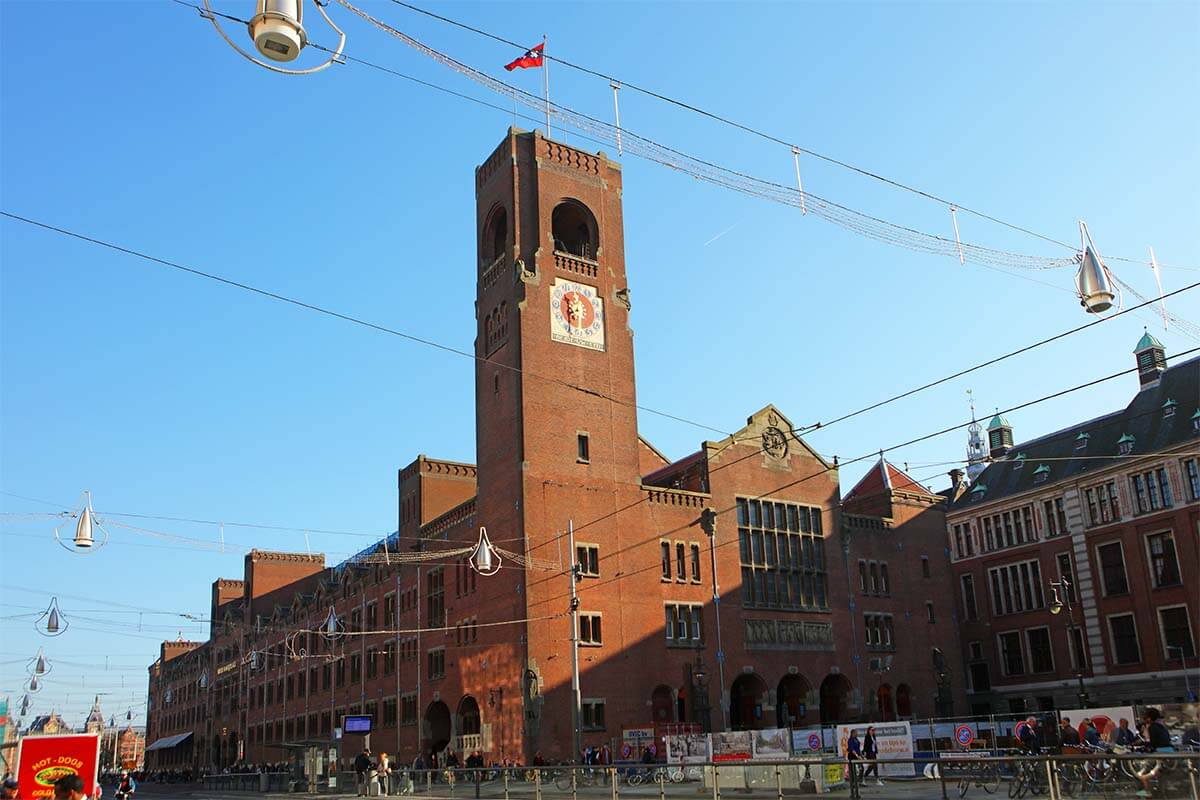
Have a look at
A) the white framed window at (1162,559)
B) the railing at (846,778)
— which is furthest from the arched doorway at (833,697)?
the railing at (846,778)

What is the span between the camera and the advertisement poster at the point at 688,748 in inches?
1479

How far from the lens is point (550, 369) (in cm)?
5066

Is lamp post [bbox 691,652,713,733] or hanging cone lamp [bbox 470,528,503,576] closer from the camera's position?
hanging cone lamp [bbox 470,528,503,576]

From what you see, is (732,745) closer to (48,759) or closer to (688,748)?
(688,748)

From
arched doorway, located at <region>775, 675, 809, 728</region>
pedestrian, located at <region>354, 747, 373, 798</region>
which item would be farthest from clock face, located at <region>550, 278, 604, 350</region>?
pedestrian, located at <region>354, 747, 373, 798</region>

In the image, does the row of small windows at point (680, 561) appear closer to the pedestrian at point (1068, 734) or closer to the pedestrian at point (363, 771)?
the pedestrian at point (363, 771)

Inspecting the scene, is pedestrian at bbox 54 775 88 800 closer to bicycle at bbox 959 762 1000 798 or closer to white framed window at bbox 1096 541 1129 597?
bicycle at bbox 959 762 1000 798

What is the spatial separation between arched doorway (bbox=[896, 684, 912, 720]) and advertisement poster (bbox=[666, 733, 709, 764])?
77.7 feet

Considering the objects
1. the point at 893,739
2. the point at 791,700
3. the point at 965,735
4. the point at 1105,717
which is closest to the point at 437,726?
the point at 791,700

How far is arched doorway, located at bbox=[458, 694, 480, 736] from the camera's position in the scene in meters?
49.7

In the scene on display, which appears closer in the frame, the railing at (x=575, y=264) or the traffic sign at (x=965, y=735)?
the traffic sign at (x=965, y=735)

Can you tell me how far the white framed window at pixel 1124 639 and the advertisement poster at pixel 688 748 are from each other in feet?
97.1

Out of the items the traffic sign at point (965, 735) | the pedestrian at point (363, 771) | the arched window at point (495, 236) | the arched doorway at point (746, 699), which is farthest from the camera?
the arched window at point (495, 236)

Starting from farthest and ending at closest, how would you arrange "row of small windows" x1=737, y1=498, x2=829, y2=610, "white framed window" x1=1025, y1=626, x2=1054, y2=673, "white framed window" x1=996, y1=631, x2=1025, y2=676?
"white framed window" x1=996, y1=631, x2=1025, y2=676
"white framed window" x1=1025, y1=626, x2=1054, y2=673
"row of small windows" x1=737, y1=498, x2=829, y2=610
